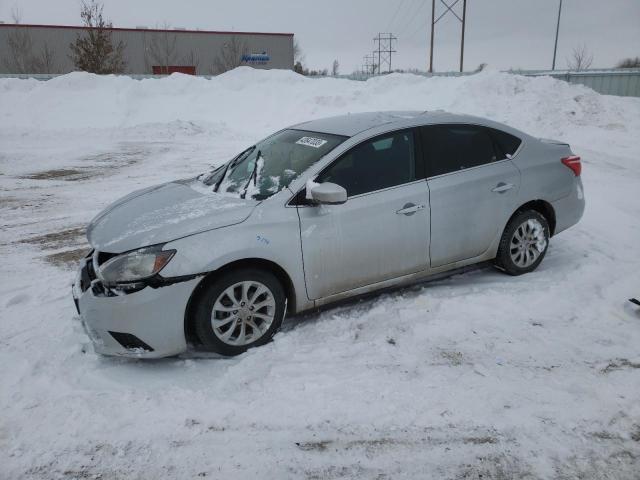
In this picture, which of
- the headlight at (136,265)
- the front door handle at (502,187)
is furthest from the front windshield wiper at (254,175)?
the front door handle at (502,187)

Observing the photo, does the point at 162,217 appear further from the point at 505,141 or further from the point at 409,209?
the point at 505,141

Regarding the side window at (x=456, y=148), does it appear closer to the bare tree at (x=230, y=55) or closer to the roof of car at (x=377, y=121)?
the roof of car at (x=377, y=121)

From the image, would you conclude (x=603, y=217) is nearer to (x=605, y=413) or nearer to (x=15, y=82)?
(x=605, y=413)

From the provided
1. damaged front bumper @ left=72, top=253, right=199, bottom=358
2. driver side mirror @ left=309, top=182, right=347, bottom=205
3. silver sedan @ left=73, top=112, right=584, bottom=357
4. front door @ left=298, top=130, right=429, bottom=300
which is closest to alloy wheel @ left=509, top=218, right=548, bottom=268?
silver sedan @ left=73, top=112, right=584, bottom=357

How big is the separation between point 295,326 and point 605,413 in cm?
221

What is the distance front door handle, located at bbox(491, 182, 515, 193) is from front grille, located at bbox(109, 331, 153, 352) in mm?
3209

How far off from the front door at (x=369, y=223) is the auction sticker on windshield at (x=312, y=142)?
1.03 ft

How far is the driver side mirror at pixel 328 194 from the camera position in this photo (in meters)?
3.57

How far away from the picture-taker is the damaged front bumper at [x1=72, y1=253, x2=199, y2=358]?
322cm

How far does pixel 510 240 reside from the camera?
4.68m

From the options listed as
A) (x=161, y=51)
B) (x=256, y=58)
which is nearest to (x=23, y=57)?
(x=161, y=51)

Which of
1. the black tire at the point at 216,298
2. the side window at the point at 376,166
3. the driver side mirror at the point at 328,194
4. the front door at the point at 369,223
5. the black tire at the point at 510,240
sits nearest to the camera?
the black tire at the point at 216,298

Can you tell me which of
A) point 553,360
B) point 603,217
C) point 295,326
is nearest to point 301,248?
point 295,326

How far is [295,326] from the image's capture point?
158 inches
